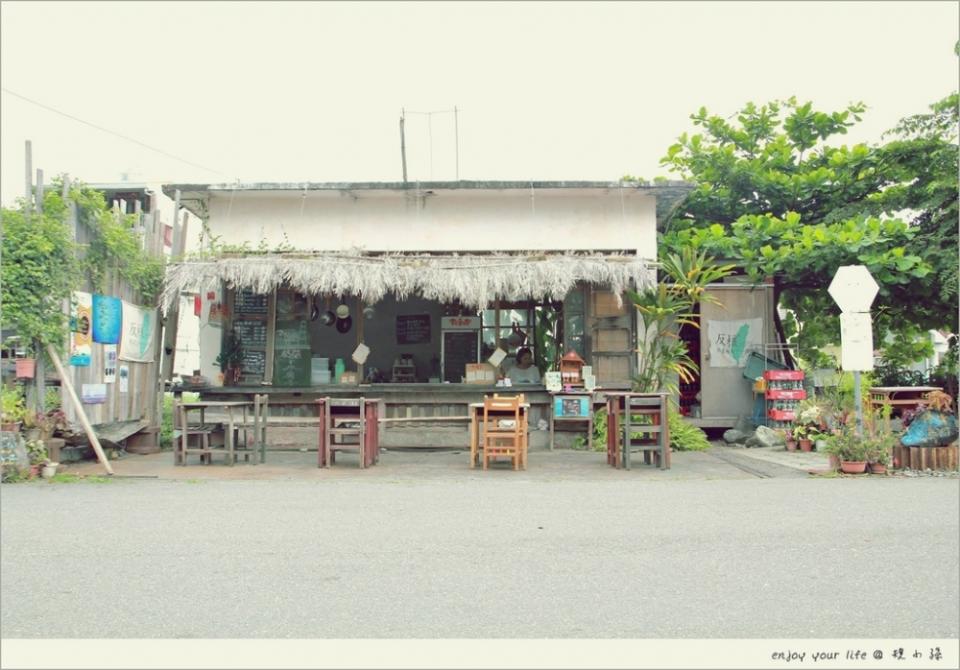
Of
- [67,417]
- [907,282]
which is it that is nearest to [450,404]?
[67,417]

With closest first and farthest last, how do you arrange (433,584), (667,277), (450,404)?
(433,584) → (450,404) → (667,277)

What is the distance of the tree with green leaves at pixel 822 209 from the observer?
12875 millimetres

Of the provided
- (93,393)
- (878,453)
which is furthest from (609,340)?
(93,393)

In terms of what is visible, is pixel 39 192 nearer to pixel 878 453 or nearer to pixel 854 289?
pixel 854 289

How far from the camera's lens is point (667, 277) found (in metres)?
14.0

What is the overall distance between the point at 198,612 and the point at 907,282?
1214 centimetres

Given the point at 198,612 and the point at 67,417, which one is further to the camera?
the point at 67,417

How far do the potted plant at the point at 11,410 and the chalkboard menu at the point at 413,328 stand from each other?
8.01 metres

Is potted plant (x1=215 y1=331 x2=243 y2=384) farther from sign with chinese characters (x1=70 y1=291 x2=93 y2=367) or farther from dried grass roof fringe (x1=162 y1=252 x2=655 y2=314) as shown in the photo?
sign with chinese characters (x1=70 y1=291 x2=93 y2=367)

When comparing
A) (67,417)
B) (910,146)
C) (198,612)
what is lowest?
(198,612)

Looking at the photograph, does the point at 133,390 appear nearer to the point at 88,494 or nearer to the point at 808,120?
the point at 88,494

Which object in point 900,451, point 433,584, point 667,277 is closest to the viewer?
point 433,584

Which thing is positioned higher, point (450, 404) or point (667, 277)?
point (667, 277)

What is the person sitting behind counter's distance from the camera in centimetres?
1359
